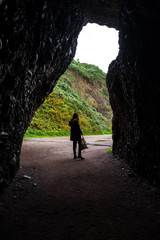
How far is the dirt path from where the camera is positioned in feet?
6.70

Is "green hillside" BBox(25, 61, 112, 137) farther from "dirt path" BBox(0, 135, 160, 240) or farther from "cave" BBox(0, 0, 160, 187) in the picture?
"dirt path" BBox(0, 135, 160, 240)

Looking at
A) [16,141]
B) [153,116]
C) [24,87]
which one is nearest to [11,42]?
[24,87]

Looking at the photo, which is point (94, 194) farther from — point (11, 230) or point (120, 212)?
point (11, 230)

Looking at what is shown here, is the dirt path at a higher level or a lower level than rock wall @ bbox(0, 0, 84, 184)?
lower

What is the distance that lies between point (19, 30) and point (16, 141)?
251cm

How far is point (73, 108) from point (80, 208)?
2858 cm

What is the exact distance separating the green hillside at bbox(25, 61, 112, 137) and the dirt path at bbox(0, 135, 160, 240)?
621 inches

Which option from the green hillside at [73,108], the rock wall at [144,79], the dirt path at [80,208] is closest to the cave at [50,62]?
the rock wall at [144,79]

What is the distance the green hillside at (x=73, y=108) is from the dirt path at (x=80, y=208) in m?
15.8

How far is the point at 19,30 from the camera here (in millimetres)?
2990

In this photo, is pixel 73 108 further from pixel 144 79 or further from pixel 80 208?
pixel 80 208

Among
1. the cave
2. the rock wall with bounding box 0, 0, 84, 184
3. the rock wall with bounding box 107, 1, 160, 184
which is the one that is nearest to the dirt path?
the cave

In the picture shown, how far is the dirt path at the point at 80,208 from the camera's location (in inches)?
80.4

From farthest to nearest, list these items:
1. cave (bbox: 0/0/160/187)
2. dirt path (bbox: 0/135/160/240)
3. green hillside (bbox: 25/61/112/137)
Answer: green hillside (bbox: 25/61/112/137) → cave (bbox: 0/0/160/187) → dirt path (bbox: 0/135/160/240)
